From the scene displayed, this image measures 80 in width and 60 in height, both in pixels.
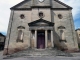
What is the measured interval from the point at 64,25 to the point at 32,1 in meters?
8.47

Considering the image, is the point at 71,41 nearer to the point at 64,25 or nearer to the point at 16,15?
the point at 64,25

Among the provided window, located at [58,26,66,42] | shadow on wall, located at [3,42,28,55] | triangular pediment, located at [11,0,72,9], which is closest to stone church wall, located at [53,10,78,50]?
window, located at [58,26,66,42]

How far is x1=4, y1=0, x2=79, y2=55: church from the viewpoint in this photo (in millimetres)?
16812

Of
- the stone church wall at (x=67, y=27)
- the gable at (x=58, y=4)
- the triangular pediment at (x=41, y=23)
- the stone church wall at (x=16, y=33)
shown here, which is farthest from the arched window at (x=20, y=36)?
the gable at (x=58, y=4)

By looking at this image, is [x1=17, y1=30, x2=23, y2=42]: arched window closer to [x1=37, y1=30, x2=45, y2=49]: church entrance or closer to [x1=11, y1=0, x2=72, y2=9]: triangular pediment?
[x1=37, y1=30, x2=45, y2=49]: church entrance

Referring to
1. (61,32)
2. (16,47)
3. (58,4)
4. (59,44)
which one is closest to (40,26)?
(61,32)

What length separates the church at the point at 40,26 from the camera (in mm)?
16812

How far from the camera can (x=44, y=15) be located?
1931 centimetres

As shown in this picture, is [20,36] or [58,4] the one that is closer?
[20,36]

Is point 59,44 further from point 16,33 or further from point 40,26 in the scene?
point 16,33

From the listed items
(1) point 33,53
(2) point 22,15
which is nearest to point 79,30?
(2) point 22,15

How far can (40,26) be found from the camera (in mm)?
16609

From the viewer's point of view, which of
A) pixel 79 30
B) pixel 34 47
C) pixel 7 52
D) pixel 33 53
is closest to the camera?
pixel 33 53

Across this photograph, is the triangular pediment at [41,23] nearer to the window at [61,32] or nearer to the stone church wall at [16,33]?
the stone church wall at [16,33]
